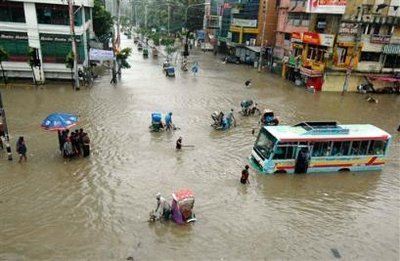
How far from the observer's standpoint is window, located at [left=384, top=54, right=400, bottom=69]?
39625mm

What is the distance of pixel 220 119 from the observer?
2378 centimetres

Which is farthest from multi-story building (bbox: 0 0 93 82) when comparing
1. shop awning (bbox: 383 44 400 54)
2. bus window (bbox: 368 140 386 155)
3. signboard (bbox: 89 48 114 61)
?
shop awning (bbox: 383 44 400 54)

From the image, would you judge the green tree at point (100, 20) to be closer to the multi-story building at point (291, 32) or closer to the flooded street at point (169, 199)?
the multi-story building at point (291, 32)

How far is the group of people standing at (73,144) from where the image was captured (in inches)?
685

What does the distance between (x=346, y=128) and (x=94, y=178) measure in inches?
475

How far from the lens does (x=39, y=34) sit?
32.0 meters

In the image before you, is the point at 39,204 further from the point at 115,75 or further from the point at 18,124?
the point at 115,75

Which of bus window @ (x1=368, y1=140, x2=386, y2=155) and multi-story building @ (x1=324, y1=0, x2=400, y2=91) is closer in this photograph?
bus window @ (x1=368, y1=140, x2=386, y2=155)

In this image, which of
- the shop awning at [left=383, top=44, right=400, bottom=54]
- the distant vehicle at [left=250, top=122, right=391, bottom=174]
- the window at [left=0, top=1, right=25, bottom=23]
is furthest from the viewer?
the shop awning at [left=383, top=44, right=400, bottom=54]

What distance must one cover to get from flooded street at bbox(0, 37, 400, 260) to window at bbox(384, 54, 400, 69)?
1590cm

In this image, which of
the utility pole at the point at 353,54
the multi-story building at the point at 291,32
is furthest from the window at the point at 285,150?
the multi-story building at the point at 291,32

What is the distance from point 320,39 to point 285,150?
80.4 feet

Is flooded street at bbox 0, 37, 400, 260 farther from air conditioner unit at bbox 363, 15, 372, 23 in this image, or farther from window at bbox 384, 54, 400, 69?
window at bbox 384, 54, 400, 69

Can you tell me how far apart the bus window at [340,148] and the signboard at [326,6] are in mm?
23632
